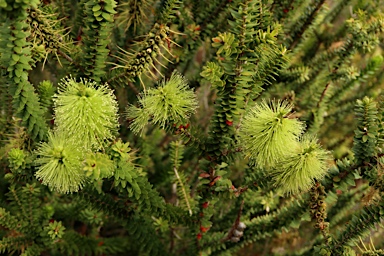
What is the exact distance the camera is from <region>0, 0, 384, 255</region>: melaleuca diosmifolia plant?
73cm

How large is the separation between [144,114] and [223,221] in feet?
1.79

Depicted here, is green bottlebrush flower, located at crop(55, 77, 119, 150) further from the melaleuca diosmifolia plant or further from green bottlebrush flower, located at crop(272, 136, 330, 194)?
green bottlebrush flower, located at crop(272, 136, 330, 194)

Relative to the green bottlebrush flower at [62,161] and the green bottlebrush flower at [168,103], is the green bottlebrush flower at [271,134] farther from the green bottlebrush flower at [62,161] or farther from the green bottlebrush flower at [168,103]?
the green bottlebrush flower at [62,161]

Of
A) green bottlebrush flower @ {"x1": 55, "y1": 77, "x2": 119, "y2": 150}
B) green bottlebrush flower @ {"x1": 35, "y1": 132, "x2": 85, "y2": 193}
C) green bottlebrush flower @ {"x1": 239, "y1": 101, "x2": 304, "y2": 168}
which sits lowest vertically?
green bottlebrush flower @ {"x1": 35, "y1": 132, "x2": 85, "y2": 193}

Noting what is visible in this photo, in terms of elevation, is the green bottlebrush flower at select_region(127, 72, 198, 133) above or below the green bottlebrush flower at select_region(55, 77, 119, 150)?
above

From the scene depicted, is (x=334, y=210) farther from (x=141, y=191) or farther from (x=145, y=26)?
(x=145, y=26)

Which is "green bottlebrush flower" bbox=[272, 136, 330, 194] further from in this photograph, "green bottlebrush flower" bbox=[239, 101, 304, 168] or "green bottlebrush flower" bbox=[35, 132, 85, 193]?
"green bottlebrush flower" bbox=[35, 132, 85, 193]

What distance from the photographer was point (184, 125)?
0.85m

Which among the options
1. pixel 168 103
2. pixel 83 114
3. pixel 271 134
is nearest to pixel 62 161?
pixel 83 114

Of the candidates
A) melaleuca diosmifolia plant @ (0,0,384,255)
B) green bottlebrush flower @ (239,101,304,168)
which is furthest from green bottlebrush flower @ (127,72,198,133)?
green bottlebrush flower @ (239,101,304,168)

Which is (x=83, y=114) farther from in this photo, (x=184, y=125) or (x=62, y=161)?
(x=184, y=125)

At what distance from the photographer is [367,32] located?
3.65 ft

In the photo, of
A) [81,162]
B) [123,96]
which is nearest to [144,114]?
[81,162]

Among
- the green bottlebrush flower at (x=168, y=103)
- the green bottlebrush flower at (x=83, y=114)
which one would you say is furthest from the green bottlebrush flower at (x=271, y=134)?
the green bottlebrush flower at (x=83, y=114)
